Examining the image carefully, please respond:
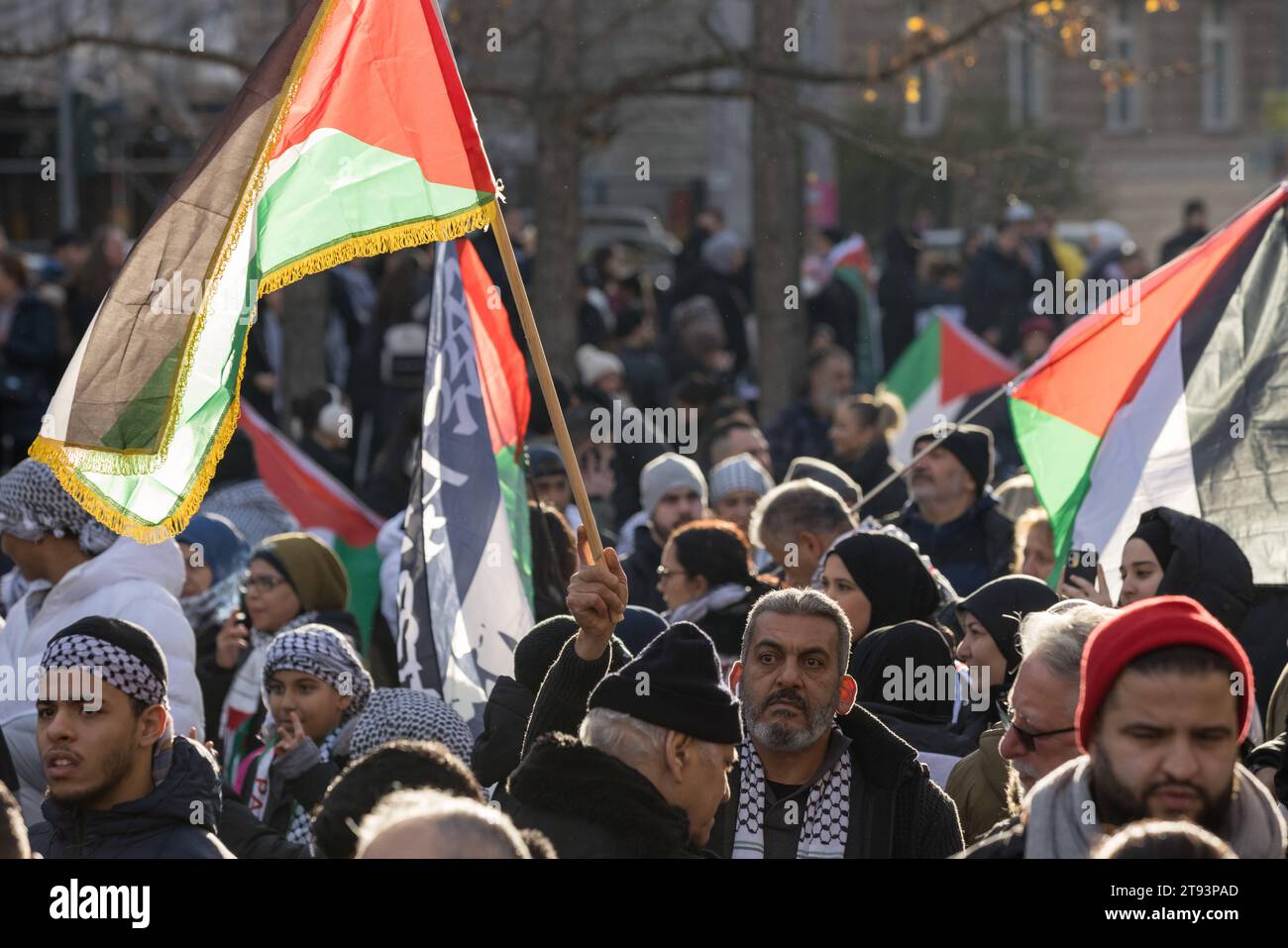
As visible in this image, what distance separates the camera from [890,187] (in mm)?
33344

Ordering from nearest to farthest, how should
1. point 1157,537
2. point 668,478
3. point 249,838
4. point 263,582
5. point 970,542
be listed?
point 249,838, point 1157,537, point 263,582, point 970,542, point 668,478

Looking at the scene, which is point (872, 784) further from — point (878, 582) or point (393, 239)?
point (393, 239)

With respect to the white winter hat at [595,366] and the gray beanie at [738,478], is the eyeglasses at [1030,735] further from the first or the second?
the white winter hat at [595,366]

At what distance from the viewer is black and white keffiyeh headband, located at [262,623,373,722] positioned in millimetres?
6602

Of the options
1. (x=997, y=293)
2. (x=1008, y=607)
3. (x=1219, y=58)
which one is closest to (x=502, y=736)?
(x=1008, y=607)

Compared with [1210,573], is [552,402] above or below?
above

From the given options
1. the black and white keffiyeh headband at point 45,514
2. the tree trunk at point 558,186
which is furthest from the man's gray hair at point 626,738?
the tree trunk at point 558,186

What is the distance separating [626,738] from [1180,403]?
3581 mm

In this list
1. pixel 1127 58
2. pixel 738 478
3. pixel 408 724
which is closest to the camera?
pixel 408 724

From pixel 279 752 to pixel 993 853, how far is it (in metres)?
3.01

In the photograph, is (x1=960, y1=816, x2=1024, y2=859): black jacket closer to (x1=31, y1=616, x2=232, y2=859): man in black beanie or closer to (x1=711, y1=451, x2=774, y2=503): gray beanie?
(x1=31, y1=616, x2=232, y2=859): man in black beanie

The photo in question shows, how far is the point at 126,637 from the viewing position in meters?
5.31

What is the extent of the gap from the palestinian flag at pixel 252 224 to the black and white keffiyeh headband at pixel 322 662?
1.30 metres
